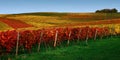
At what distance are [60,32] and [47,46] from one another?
16.1 ft

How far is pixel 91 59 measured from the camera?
25188 mm

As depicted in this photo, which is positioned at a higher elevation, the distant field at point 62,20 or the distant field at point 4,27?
the distant field at point 4,27

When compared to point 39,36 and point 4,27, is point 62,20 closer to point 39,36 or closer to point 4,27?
point 4,27

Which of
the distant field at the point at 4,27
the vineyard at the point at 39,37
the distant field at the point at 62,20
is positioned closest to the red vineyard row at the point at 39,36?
the vineyard at the point at 39,37

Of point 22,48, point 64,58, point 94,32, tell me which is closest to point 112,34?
point 94,32

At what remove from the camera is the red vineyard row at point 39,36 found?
29.5 m

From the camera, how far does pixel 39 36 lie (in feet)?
116

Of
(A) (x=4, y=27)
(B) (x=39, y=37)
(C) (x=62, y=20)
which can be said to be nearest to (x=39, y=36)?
(B) (x=39, y=37)

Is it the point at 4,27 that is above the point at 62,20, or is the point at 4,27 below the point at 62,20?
above

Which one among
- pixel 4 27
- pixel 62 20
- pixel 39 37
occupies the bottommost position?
pixel 62 20

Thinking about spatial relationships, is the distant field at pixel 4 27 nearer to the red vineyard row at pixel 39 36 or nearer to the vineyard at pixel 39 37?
the vineyard at pixel 39 37

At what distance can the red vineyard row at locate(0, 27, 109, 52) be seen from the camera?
29453 mm

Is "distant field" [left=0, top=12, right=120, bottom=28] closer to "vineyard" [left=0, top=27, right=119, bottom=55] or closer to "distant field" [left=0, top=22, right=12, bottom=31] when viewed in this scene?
"distant field" [left=0, top=22, right=12, bottom=31]

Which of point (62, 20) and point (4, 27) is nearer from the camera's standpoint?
point (4, 27)
